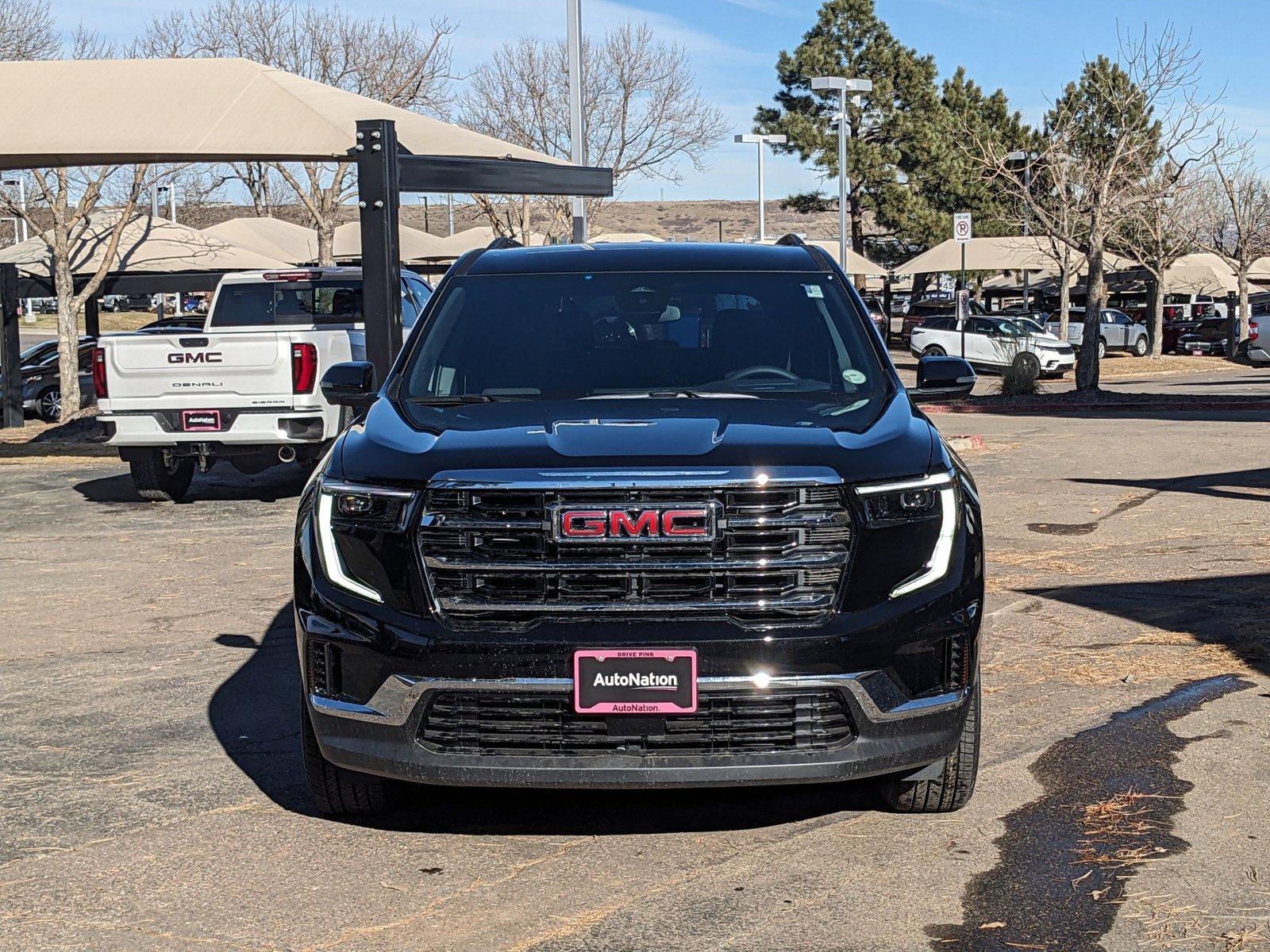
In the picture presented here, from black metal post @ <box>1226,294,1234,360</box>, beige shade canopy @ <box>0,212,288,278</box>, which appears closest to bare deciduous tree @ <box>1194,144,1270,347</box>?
black metal post @ <box>1226,294,1234,360</box>

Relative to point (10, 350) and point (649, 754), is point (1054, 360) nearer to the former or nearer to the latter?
point (10, 350)

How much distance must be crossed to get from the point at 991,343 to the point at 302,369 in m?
31.9

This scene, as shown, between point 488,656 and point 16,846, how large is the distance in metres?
1.64

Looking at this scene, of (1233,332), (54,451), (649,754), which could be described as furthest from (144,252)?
(1233,332)

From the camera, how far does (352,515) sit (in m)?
4.66

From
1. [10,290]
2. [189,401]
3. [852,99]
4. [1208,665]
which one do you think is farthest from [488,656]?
[852,99]

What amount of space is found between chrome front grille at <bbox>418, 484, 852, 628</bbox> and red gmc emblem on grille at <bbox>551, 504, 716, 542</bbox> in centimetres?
2

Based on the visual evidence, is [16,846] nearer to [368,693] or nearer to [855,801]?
[368,693]

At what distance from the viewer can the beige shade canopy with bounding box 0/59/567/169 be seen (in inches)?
538

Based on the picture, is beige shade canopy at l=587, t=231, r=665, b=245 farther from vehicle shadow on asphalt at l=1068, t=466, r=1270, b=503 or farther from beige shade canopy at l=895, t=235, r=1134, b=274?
beige shade canopy at l=895, t=235, r=1134, b=274

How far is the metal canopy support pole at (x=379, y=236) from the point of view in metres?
13.2

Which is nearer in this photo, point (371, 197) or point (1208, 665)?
point (1208, 665)

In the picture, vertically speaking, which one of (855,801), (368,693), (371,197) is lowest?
(855,801)

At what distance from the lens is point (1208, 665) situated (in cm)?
705
